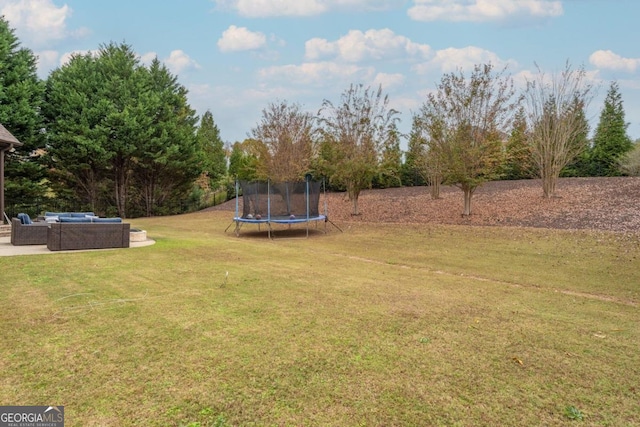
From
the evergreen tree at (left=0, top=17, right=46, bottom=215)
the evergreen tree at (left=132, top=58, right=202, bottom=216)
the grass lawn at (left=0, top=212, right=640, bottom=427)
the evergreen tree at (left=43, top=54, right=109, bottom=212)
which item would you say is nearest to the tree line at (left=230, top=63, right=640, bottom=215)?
the evergreen tree at (left=132, top=58, right=202, bottom=216)

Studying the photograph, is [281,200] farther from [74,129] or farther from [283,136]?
[74,129]

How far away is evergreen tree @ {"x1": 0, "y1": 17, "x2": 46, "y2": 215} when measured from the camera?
46.4 ft

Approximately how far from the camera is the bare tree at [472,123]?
37.7ft

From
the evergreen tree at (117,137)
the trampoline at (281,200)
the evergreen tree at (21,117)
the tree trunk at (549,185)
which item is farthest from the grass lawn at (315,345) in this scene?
the evergreen tree at (117,137)

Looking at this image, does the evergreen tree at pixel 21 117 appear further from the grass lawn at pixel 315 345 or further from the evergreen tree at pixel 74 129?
the grass lawn at pixel 315 345

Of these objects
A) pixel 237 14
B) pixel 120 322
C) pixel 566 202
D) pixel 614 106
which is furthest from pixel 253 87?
pixel 614 106

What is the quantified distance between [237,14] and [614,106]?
1898 centimetres

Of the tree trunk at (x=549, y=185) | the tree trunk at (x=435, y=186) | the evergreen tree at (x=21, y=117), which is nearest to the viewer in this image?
the tree trunk at (x=549, y=185)

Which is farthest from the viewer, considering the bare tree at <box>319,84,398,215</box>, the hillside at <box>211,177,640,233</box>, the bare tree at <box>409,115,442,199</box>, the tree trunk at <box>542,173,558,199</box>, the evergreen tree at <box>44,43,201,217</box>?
the evergreen tree at <box>44,43,201,217</box>

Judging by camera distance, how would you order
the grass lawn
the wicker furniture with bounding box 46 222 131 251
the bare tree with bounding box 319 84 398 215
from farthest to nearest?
1. the bare tree with bounding box 319 84 398 215
2. the wicker furniture with bounding box 46 222 131 251
3. the grass lawn

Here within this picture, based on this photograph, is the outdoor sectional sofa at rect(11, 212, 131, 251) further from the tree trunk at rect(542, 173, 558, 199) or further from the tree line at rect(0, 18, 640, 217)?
the tree trunk at rect(542, 173, 558, 199)

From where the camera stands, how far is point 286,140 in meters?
18.4

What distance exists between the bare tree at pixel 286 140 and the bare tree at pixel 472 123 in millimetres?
7795

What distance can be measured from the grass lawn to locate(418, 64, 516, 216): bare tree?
6.19 metres
